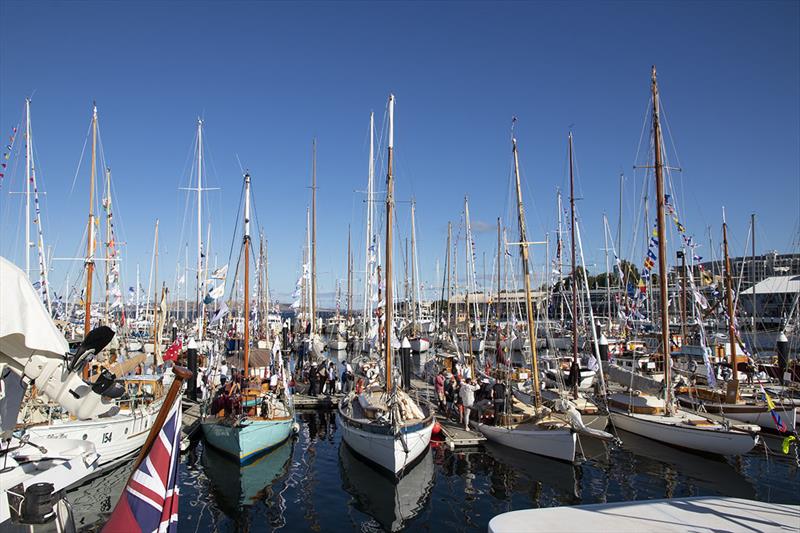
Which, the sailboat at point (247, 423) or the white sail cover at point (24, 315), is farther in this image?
the sailboat at point (247, 423)

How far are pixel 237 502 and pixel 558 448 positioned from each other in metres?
10.5

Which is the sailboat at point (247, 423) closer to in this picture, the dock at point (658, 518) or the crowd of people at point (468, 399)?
the crowd of people at point (468, 399)

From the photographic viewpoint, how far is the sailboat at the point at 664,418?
60.4ft

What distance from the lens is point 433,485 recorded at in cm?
1680

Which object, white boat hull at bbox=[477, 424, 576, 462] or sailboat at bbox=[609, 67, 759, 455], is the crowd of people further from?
sailboat at bbox=[609, 67, 759, 455]

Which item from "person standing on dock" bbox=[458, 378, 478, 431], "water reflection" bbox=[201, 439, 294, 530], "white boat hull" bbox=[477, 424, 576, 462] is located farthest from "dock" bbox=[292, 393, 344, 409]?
"white boat hull" bbox=[477, 424, 576, 462]

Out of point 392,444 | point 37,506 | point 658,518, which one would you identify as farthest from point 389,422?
point 37,506

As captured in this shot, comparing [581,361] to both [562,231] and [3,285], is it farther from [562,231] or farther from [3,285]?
[3,285]

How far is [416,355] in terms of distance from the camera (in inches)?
1961

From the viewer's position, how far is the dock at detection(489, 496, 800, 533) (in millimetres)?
7363

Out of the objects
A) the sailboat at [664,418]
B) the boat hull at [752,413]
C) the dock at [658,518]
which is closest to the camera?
the dock at [658,518]

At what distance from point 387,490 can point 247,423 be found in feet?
17.8

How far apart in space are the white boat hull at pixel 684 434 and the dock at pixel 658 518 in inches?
442

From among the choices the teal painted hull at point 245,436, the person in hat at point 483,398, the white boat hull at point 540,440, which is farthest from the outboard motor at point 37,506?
the person in hat at point 483,398
